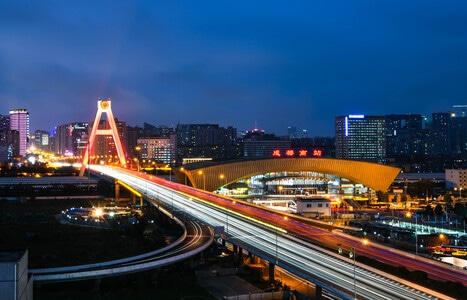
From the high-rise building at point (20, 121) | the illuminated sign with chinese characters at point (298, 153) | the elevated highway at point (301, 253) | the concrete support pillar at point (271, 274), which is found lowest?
the concrete support pillar at point (271, 274)

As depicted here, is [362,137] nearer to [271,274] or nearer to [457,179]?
[457,179]

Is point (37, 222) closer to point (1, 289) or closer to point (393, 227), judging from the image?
point (393, 227)

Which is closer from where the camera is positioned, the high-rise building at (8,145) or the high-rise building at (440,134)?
the high-rise building at (8,145)

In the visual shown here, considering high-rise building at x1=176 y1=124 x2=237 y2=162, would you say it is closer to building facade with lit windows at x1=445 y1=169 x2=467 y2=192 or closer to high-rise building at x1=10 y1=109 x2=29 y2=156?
high-rise building at x1=10 y1=109 x2=29 y2=156

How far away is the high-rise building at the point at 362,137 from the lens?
7644 centimetres

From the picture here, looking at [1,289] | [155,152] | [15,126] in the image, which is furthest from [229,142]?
[1,289]

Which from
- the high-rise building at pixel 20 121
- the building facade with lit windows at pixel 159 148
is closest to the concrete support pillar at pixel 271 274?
the building facade with lit windows at pixel 159 148

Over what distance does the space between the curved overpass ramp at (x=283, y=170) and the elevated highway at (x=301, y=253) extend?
11820 millimetres

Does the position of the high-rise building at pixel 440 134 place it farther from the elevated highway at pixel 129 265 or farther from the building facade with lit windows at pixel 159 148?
the elevated highway at pixel 129 265

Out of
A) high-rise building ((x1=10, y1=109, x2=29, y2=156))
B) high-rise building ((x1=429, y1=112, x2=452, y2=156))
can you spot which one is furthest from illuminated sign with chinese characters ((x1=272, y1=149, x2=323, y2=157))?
high-rise building ((x1=10, y1=109, x2=29, y2=156))

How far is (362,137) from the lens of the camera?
77000mm

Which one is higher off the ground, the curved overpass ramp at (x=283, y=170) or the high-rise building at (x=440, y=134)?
the high-rise building at (x=440, y=134)

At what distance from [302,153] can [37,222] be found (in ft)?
59.5

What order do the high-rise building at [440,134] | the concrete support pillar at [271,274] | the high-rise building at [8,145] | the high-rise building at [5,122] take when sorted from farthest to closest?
the high-rise building at [5,122], the high-rise building at [440,134], the high-rise building at [8,145], the concrete support pillar at [271,274]
